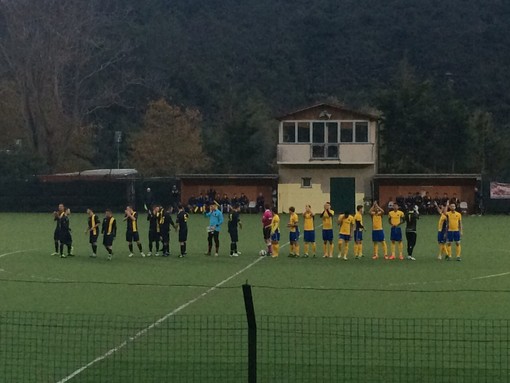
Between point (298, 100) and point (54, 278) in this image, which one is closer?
point (54, 278)

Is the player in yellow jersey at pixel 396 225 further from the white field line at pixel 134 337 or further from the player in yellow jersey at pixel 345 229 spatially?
the white field line at pixel 134 337

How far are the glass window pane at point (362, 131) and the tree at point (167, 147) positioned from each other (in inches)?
950

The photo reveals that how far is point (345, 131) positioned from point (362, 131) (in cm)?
865

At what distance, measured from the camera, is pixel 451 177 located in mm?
61812

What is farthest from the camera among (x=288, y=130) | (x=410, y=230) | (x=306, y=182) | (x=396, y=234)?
(x=288, y=130)

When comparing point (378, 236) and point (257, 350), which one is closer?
point (257, 350)

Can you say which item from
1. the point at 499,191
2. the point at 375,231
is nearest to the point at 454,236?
the point at 375,231

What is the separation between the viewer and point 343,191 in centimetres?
6272

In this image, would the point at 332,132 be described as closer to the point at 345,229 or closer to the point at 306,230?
the point at 306,230

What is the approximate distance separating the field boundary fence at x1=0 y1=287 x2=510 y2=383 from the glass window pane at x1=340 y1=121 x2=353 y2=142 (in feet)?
152

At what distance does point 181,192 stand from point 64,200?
7964 mm

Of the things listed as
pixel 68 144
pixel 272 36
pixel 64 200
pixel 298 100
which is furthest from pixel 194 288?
pixel 272 36

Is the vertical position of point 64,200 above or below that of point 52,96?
below

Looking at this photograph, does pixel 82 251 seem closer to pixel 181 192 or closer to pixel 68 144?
pixel 181 192
